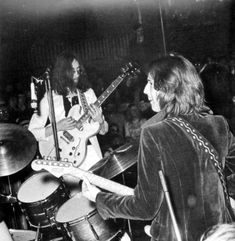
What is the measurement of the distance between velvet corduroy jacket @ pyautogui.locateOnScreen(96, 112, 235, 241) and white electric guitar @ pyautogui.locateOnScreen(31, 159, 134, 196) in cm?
29

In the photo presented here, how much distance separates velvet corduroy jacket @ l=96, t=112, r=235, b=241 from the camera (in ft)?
3.86

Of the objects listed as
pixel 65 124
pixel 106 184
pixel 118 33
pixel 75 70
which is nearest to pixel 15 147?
pixel 65 124

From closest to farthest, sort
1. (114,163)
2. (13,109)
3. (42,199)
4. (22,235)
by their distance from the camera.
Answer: (114,163) < (42,199) < (22,235) < (13,109)

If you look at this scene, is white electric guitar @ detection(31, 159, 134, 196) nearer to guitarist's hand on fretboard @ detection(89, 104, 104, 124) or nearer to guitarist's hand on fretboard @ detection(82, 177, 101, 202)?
guitarist's hand on fretboard @ detection(82, 177, 101, 202)

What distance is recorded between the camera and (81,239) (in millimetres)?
2258

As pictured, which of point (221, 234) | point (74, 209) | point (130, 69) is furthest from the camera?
point (130, 69)

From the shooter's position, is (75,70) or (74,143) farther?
(75,70)

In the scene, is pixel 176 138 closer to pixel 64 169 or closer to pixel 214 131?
pixel 214 131

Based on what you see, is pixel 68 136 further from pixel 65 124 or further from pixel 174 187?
pixel 174 187

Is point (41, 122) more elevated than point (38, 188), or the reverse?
point (41, 122)

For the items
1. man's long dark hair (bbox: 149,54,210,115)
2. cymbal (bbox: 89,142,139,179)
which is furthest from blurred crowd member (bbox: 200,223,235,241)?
cymbal (bbox: 89,142,139,179)

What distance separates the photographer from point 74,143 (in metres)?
2.87

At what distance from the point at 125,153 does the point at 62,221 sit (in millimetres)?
641

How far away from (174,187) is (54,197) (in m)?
1.49
